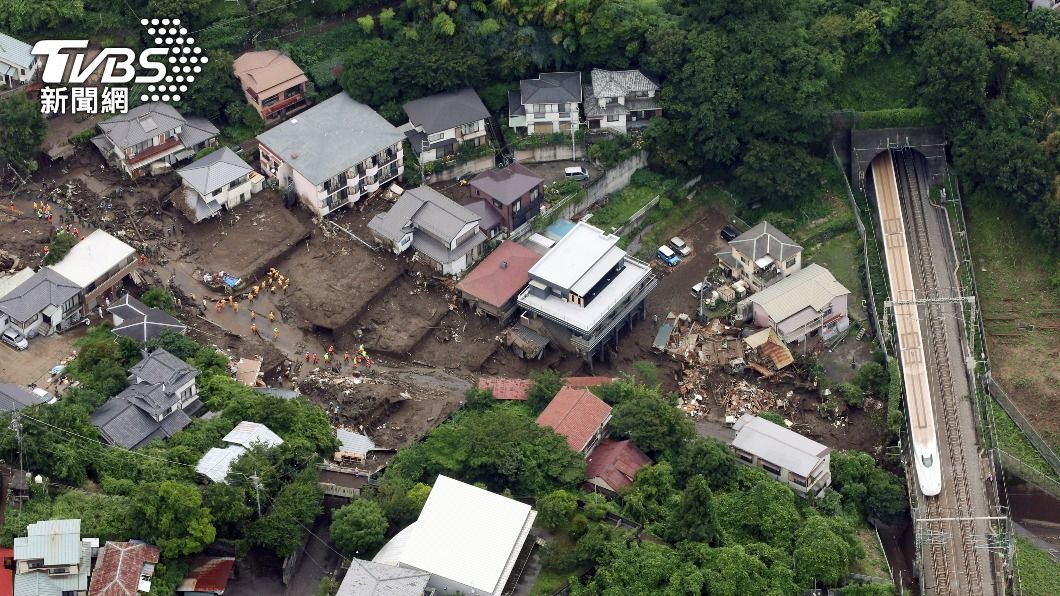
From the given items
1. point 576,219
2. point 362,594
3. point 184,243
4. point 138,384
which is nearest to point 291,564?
point 362,594

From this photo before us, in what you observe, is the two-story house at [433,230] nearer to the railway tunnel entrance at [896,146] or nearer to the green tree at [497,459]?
the green tree at [497,459]

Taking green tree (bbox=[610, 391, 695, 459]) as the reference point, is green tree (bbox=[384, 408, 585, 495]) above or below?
above

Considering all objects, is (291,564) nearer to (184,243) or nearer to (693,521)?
(693,521)

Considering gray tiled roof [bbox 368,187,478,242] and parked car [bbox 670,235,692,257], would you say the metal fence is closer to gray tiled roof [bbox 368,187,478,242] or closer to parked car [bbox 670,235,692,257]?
parked car [bbox 670,235,692,257]

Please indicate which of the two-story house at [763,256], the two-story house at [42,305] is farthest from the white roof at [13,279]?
the two-story house at [763,256]

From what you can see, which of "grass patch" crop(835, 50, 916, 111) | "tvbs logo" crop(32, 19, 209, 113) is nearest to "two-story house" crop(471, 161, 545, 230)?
"tvbs logo" crop(32, 19, 209, 113)

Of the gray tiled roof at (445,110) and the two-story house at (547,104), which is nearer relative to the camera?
the gray tiled roof at (445,110)

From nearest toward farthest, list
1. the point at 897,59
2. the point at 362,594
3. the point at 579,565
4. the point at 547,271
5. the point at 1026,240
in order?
1. the point at 362,594
2. the point at 579,565
3. the point at 547,271
4. the point at 1026,240
5. the point at 897,59
